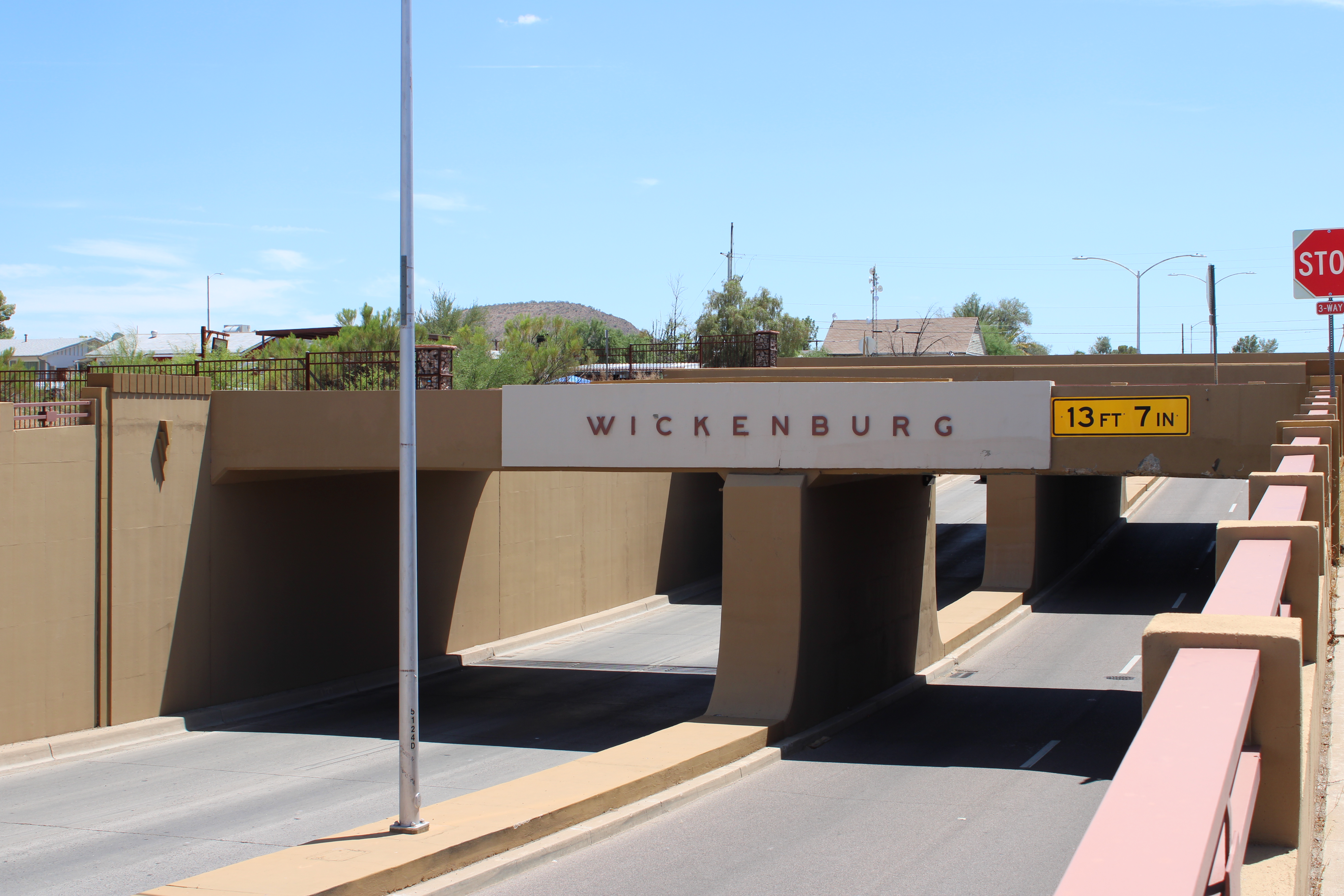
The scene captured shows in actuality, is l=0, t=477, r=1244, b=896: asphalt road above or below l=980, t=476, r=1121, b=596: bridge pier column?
below

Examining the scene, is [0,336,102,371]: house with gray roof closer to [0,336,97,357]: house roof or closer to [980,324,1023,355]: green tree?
[0,336,97,357]: house roof

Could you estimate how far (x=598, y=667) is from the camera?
27.9 meters

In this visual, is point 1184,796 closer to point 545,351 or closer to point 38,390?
point 38,390

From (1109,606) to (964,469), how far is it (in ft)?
60.1

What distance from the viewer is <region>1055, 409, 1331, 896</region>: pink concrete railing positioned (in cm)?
243

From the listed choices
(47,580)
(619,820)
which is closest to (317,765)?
(47,580)

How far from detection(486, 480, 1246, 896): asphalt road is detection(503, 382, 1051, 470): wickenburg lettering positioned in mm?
4480

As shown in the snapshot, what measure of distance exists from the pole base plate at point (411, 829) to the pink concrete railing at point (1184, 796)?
9373 millimetres

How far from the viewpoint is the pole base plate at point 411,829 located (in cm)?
1159

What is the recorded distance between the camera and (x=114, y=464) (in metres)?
19.9

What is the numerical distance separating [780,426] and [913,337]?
80826 mm

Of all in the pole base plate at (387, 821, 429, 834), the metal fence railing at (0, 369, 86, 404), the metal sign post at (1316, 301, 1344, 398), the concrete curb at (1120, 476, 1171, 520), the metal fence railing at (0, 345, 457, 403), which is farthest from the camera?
the concrete curb at (1120, 476, 1171, 520)

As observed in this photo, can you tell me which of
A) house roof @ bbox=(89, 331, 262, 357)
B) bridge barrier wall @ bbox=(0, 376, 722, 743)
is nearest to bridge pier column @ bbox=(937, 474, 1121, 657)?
bridge barrier wall @ bbox=(0, 376, 722, 743)

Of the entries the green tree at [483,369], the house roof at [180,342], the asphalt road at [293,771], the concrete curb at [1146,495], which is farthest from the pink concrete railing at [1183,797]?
the house roof at [180,342]
